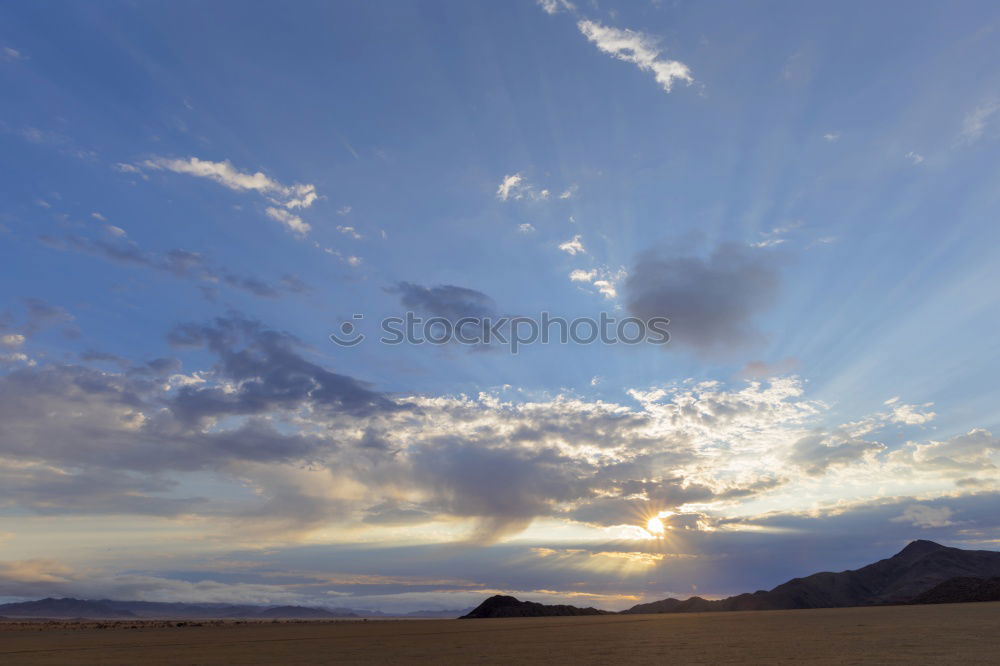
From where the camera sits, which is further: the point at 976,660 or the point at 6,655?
the point at 6,655

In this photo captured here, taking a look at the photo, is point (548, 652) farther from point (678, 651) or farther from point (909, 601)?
point (909, 601)

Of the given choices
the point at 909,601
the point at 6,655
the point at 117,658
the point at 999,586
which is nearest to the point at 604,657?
the point at 117,658

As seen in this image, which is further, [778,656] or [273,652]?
[273,652]

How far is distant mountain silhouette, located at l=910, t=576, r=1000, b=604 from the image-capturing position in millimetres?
159375

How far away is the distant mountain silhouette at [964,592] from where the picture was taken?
159 m

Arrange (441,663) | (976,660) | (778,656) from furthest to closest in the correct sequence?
(441,663) < (778,656) < (976,660)

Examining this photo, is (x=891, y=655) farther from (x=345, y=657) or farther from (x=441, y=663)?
(x=345, y=657)

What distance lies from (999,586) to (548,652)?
181529mm

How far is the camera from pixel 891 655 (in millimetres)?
24875

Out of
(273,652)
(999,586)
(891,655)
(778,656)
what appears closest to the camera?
(891,655)

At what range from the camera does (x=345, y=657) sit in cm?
3328

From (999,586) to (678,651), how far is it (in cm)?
17979

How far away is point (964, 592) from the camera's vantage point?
169625 mm

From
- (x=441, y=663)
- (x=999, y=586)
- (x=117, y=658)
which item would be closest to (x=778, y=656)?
(x=441, y=663)
